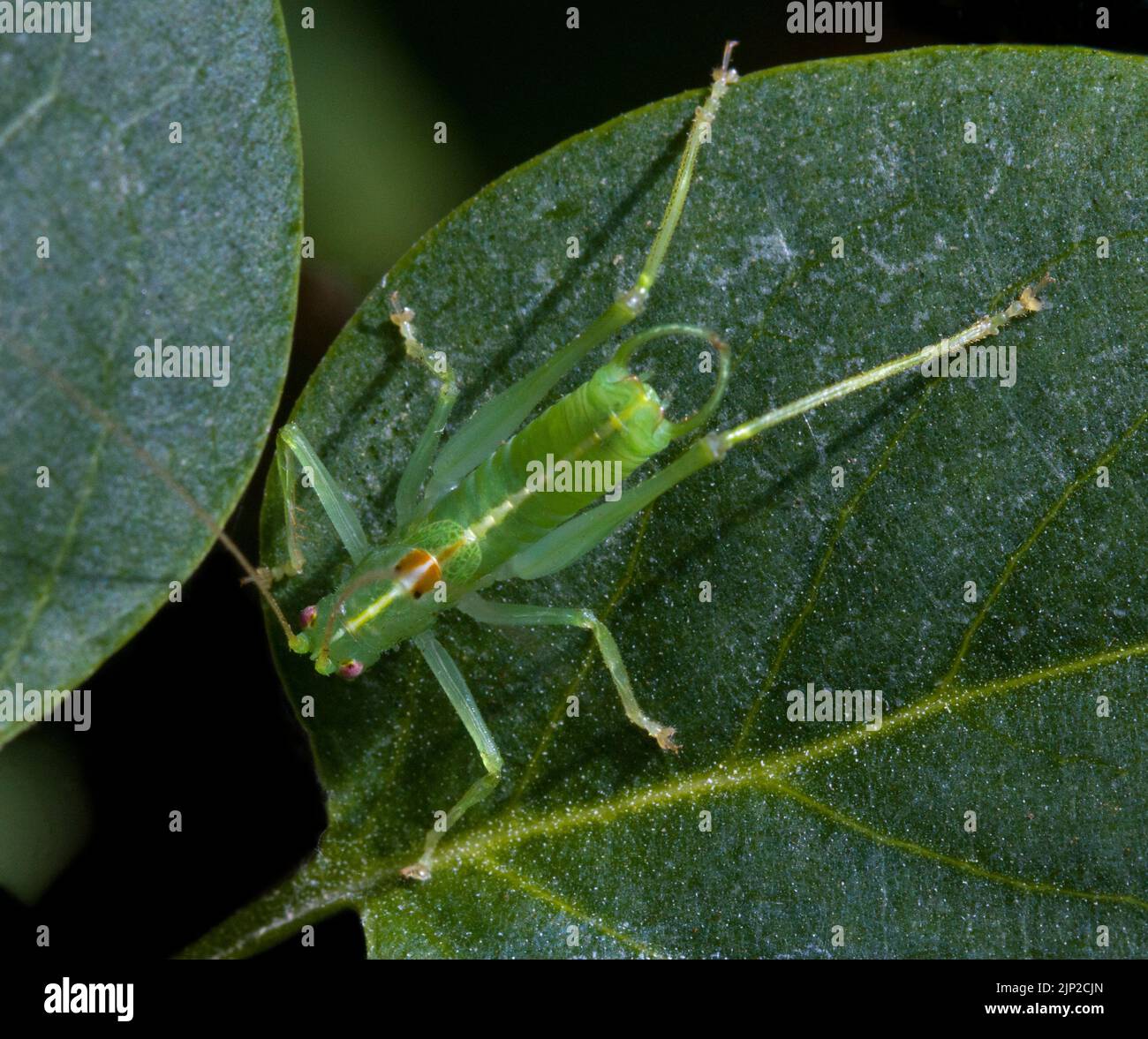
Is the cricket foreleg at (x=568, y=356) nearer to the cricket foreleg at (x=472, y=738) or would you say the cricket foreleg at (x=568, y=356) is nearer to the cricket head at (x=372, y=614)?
the cricket head at (x=372, y=614)

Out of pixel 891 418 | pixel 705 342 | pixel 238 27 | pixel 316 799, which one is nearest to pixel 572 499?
pixel 705 342

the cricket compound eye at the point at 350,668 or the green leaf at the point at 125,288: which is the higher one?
the green leaf at the point at 125,288

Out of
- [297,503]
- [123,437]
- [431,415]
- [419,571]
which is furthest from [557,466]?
[123,437]

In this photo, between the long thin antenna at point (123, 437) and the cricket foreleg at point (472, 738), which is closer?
the long thin antenna at point (123, 437)

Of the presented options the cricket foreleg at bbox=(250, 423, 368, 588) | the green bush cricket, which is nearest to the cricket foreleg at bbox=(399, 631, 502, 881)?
the green bush cricket

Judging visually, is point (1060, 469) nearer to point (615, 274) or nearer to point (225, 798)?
point (615, 274)

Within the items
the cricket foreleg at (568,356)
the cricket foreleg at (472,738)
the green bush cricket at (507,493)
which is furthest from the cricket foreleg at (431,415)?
the cricket foreleg at (472,738)
